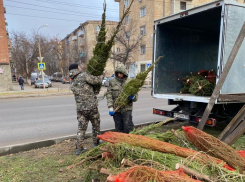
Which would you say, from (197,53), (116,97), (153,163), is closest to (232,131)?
(153,163)

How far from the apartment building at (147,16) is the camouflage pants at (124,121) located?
21849mm

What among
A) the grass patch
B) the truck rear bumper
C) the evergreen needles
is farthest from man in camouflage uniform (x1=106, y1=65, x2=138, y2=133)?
the truck rear bumper

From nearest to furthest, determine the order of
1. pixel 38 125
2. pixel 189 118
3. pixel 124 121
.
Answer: pixel 124 121 → pixel 189 118 → pixel 38 125

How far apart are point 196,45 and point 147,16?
22959 mm

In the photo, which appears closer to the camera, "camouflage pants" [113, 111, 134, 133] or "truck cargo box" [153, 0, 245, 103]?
"truck cargo box" [153, 0, 245, 103]

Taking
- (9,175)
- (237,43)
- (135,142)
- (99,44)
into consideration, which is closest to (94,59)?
(99,44)

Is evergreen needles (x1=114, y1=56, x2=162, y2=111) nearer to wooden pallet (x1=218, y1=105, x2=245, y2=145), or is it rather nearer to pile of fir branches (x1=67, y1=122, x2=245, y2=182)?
pile of fir branches (x1=67, y1=122, x2=245, y2=182)

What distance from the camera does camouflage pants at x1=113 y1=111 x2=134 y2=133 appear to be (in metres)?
4.16

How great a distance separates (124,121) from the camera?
4.19m

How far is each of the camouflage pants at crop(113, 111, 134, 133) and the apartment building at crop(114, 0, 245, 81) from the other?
71.7ft

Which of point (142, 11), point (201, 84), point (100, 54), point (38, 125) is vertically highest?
point (142, 11)

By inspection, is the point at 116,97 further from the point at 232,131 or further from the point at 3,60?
the point at 3,60

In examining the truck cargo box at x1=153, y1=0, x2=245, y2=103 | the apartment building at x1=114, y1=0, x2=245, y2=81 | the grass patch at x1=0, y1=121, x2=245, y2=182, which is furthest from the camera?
the apartment building at x1=114, y1=0, x2=245, y2=81

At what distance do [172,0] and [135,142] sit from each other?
1113 inches
